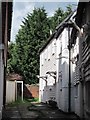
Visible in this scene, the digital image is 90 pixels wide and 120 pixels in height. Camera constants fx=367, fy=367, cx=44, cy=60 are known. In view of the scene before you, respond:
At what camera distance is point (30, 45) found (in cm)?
5025

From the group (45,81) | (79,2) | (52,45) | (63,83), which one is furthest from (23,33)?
(79,2)

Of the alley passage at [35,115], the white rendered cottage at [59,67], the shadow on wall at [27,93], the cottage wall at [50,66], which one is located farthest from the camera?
the shadow on wall at [27,93]

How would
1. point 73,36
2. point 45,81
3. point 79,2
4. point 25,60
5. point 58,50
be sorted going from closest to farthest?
point 79,2 → point 73,36 → point 58,50 → point 45,81 → point 25,60

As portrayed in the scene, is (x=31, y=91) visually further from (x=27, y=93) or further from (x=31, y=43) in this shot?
(x=31, y=43)

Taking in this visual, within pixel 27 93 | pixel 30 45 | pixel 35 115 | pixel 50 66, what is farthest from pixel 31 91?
pixel 35 115

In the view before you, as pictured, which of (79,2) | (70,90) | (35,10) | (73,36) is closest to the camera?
(79,2)

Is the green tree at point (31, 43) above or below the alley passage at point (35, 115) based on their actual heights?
above

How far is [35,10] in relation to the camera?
54625 millimetres

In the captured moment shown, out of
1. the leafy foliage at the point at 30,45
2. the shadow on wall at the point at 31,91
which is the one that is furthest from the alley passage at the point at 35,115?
the leafy foliage at the point at 30,45

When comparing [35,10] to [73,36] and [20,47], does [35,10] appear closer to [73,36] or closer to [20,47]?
[20,47]

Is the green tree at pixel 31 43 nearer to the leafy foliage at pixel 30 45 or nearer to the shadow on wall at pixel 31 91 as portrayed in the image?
the leafy foliage at pixel 30 45

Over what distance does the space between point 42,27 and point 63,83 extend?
28544mm

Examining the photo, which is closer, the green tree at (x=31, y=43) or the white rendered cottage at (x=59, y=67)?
the white rendered cottage at (x=59, y=67)

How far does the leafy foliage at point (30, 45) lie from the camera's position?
49406 mm
